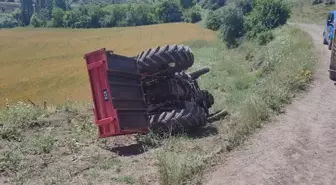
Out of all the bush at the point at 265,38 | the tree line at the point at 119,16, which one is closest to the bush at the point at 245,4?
the bush at the point at 265,38

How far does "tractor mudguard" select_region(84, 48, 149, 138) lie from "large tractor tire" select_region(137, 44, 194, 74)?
35cm

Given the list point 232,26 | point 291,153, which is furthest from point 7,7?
point 291,153

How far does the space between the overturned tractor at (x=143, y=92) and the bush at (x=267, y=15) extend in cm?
1775

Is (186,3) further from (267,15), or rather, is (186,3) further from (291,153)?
(291,153)

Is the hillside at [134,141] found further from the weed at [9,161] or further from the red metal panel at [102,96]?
the red metal panel at [102,96]

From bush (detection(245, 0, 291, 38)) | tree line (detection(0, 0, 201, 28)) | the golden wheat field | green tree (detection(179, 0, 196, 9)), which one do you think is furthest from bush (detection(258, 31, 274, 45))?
green tree (detection(179, 0, 196, 9))

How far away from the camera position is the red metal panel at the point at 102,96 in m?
6.69

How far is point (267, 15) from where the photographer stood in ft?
83.7

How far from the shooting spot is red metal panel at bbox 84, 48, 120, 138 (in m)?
6.69

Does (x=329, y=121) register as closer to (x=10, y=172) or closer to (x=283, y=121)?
(x=283, y=121)

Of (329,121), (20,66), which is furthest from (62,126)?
(20,66)

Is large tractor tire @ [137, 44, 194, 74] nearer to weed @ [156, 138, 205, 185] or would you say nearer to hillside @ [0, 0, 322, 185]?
hillside @ [0, 0, 322, 185]

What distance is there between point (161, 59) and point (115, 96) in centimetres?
131

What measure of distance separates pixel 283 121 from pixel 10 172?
4.58m
